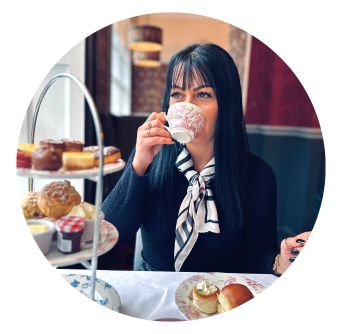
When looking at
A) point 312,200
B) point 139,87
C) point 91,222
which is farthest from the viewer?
point 139,87

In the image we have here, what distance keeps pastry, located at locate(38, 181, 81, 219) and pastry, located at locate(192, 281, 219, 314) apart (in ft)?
0.89

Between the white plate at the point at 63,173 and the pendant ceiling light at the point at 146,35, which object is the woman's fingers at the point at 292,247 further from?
the pendant ceiling light at the point at 146,35

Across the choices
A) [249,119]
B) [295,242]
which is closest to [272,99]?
[249,119]

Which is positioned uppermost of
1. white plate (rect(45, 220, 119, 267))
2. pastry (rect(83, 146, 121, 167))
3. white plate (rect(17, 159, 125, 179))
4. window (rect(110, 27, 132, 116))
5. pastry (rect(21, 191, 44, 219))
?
window (rect(110, 27, 132, 116))

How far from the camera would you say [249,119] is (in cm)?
165

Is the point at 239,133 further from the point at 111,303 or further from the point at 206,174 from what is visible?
the point at 111,303

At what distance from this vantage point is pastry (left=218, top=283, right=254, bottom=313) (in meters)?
0.67

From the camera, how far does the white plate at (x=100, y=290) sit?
681mm

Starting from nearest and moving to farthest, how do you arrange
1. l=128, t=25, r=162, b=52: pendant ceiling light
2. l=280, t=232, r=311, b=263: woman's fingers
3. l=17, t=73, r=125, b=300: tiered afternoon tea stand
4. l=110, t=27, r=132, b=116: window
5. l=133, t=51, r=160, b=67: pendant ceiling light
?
1. l=17, t=73, r=125, b=300: tiered afternoon tea stand
2. l=280, t=232, r=311, b=263: woman's fingers
3. l=110, t=27, r=132, b=116: window
4. l=128, t=25, r=162, b=52: pendant ceiling light
5. l=133, t=51, r=160, b=67: pendant ceiling light

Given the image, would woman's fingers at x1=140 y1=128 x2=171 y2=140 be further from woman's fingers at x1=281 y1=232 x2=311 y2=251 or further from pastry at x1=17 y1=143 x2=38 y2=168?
woman's fingers at x1=281 y1=232 x2=311 y2=251

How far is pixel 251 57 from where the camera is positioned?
74.6 inches

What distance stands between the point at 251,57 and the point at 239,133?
52.3 inches

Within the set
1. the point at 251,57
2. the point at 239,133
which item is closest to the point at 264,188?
the point at 239,133

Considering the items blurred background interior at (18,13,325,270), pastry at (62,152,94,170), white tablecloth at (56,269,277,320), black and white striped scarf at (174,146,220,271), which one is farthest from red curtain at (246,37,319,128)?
pastry at (62,152,94,170)
